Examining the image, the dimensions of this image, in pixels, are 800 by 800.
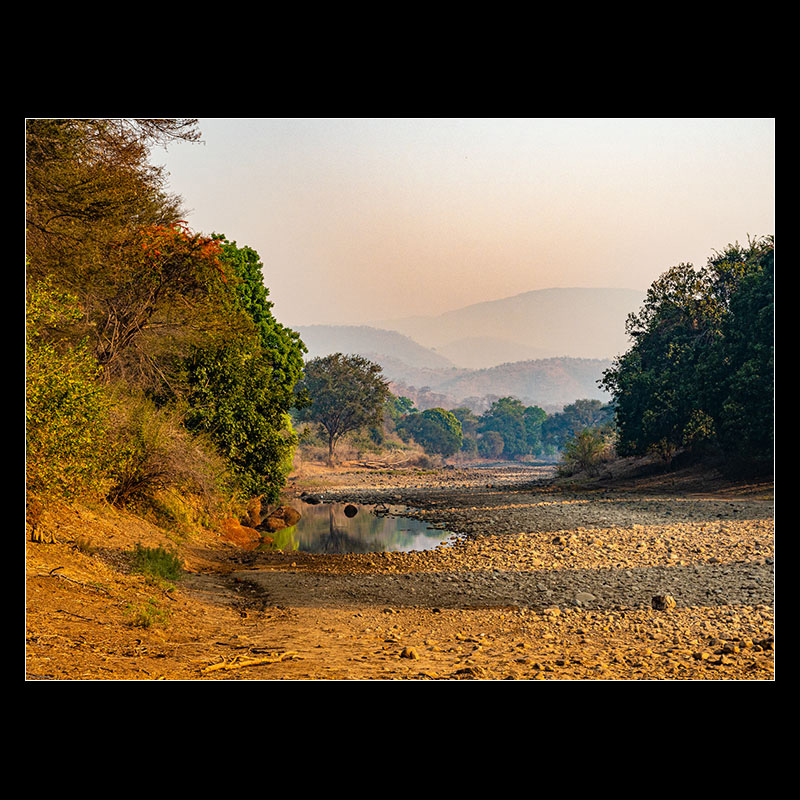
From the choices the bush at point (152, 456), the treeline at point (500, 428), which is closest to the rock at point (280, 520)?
the bush at point (152, 456)

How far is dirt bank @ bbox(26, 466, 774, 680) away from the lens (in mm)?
7457

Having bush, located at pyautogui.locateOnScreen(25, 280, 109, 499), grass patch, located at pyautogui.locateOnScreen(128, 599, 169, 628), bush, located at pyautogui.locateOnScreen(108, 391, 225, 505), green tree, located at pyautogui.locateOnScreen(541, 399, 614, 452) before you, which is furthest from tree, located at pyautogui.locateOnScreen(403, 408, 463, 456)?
bush, located at pyautogui.locateOnScreen(25, 280, 109, 499)

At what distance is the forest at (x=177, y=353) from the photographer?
32.4ft

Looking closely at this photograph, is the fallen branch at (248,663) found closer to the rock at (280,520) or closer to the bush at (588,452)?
the rock at (280,520)

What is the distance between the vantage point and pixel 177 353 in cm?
1817

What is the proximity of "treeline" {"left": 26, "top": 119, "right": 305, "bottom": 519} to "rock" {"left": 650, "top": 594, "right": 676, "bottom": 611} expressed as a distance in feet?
25.9

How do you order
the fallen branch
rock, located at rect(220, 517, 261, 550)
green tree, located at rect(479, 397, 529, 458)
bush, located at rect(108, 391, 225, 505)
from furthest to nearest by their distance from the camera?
green tree, located at rect(479, 397, 529, 458)
rock, located at rect(220, 517, 261, 550)
bush, located at rect(108, 391, 225, 505)
the fallen branch

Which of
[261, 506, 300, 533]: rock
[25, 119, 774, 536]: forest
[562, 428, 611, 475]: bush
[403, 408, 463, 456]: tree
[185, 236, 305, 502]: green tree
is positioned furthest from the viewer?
[403, 408, 463, 456]: tree

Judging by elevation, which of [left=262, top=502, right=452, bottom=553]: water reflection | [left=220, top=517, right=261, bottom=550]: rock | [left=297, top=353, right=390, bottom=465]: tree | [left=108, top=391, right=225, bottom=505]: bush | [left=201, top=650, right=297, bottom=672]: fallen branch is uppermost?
[left=297, top=353, right=390, bottom=465]: tree

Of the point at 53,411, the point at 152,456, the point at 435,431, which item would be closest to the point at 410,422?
the point at 435,431

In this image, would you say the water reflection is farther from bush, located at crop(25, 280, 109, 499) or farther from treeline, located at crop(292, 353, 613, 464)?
bush, located at crop(25, 280, 109, 499)
